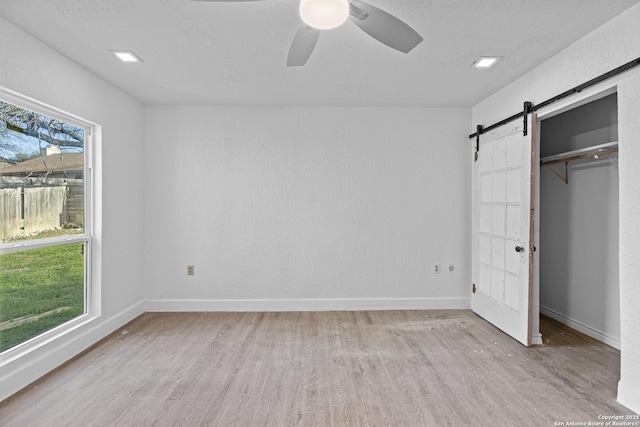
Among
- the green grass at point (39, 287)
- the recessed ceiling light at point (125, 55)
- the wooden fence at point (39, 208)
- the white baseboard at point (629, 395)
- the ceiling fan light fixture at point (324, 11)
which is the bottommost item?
the white baseboard at point (629, 395)

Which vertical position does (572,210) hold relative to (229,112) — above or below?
below

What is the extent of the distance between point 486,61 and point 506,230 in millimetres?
1617

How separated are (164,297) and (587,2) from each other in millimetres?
4732

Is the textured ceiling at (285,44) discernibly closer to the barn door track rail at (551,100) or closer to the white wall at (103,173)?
the white wall at (103,173)

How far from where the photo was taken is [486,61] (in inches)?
119

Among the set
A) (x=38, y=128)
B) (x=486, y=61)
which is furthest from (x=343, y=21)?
(x=38, y=128)

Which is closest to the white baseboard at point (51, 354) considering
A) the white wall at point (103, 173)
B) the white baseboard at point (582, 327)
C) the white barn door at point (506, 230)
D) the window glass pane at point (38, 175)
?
the white wall at point (103, 173)

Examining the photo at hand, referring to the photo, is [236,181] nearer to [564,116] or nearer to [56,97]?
[56,97]

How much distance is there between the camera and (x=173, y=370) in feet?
9.19

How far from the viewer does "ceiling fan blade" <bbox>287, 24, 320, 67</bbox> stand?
1975 millimetres

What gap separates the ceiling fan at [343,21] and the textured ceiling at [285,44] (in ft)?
0.98

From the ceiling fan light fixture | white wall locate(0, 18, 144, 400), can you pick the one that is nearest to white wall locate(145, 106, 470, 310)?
white wall locate(0, 18, 144, 400)

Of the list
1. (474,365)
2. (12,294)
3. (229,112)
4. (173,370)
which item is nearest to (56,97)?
(12,294)

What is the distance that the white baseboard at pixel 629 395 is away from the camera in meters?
2.20
